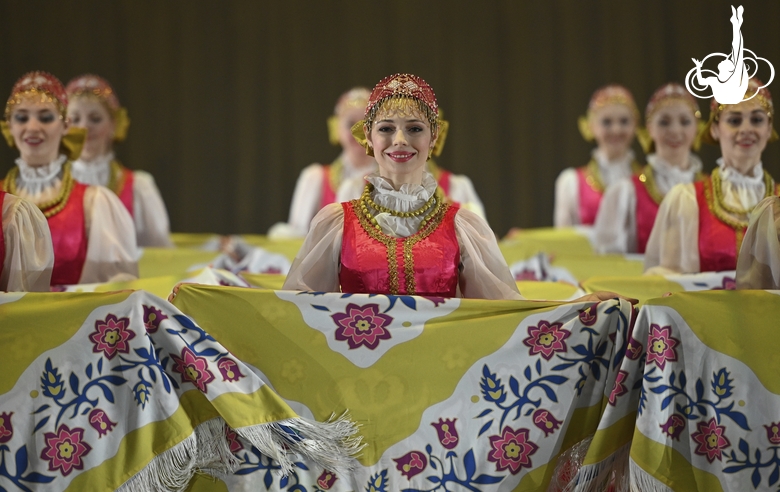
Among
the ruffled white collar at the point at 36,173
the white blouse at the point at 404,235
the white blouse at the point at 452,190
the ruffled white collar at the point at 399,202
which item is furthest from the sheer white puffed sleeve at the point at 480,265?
the white blouse at the point at 452,190

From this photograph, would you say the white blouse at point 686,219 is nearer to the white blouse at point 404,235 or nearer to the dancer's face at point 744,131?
the dancer's face at point 744,131

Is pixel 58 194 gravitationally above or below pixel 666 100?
below

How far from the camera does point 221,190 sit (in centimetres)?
702

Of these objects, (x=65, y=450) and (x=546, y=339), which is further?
(x=546, y=339)

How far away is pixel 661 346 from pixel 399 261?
0.69 meters

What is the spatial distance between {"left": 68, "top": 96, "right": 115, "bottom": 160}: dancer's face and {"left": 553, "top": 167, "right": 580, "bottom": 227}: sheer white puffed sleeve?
8.56 feet

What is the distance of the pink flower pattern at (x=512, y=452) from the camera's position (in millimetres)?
2168

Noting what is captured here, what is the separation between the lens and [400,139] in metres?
2.55

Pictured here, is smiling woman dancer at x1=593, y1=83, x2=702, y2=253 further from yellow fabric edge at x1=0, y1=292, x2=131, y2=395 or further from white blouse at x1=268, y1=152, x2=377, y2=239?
yellow fabric edge at x1=0, y1=292, x2=131, y2=395

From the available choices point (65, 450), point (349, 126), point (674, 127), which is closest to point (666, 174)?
point (674, 127)

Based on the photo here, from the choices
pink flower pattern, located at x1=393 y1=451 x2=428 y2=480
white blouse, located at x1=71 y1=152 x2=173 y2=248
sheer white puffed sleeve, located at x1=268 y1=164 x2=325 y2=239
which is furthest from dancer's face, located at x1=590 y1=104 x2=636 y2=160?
pink flower pattern, located at x1=393 y1=451 x2=428 y2=480

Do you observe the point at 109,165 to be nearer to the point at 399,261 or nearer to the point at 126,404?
the point at 399,261

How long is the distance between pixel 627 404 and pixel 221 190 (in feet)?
17.1

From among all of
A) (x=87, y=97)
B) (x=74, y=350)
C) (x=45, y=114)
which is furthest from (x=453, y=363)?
(x=87, y=97)
